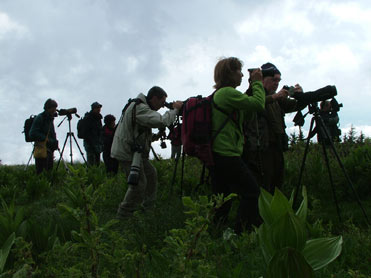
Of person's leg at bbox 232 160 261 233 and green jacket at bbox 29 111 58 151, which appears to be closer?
person's leg at bbox 232 160 261 233

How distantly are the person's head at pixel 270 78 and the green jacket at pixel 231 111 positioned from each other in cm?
77

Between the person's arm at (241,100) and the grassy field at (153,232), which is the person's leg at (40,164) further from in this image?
the person's arm at (241,100)

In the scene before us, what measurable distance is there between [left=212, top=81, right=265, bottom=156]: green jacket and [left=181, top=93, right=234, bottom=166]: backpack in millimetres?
44

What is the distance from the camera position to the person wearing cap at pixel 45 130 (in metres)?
7.35

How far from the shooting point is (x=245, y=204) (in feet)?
10.9

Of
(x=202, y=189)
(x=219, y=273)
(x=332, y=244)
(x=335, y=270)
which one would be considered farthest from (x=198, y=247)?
(x=202, y=189)

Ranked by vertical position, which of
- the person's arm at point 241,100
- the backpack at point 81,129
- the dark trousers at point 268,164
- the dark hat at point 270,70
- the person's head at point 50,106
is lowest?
the dark trousers at point 268,164

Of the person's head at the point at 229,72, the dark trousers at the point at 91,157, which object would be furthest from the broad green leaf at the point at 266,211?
the dark trousers at the point at 91,157

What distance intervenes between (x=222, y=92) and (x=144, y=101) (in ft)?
4.92

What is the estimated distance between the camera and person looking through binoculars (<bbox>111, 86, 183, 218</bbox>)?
13.9 feet

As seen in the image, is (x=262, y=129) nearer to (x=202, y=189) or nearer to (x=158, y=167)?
(x=202, y=189)

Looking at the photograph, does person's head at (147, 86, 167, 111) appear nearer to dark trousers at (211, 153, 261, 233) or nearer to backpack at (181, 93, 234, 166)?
backpack at (181, 93, 234, 166)

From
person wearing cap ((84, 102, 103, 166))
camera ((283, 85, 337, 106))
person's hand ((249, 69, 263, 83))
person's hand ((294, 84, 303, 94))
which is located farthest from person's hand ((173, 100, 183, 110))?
person wearing cap ((84, 102, 103, 166))

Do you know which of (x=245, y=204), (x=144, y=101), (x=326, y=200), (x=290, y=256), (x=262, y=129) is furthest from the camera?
(x=326, y=200)
